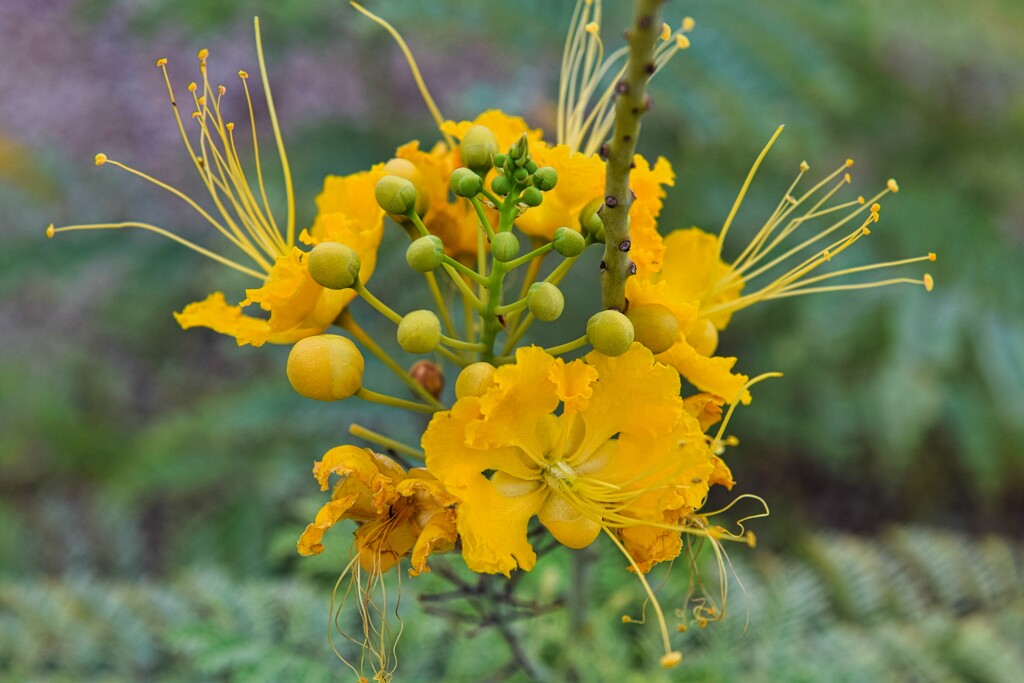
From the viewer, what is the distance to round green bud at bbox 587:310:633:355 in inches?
45.9

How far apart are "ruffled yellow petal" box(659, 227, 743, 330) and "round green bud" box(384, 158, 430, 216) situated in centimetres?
39

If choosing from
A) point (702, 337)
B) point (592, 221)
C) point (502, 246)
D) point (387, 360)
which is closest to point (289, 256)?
point (387, 360)

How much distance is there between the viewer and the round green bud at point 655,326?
1.24m

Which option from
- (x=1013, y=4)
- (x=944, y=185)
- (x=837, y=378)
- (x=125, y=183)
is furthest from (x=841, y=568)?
(x=125, y=183)

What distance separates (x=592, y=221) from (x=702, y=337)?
251 mm

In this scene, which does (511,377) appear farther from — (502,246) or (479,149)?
(479,149)

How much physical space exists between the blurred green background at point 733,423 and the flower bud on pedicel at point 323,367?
1126 mm

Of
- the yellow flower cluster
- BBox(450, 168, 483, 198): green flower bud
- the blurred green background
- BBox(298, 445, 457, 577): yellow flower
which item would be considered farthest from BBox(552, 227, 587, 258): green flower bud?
the blurred green background

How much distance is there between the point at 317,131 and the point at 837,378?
232 centimetres

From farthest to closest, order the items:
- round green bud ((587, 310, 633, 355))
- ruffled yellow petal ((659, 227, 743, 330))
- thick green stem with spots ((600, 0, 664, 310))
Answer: ruffled yellow petal ((659, 227, 743, 330)), round green bud ((587, 310, 633, 355)), thick green stem with spots ((600, 0, 664, 310))

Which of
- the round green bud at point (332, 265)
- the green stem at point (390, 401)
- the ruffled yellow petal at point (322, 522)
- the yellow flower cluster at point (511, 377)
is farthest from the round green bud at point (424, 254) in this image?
the ruffled yellow petal at point (322, 522)

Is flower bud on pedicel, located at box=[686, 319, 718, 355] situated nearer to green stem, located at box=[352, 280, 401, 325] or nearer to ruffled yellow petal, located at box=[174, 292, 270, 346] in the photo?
green stem, located at box=[352, 280, 401, 325]

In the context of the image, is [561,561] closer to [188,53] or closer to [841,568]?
[841,568]

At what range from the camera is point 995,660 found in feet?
8.55
